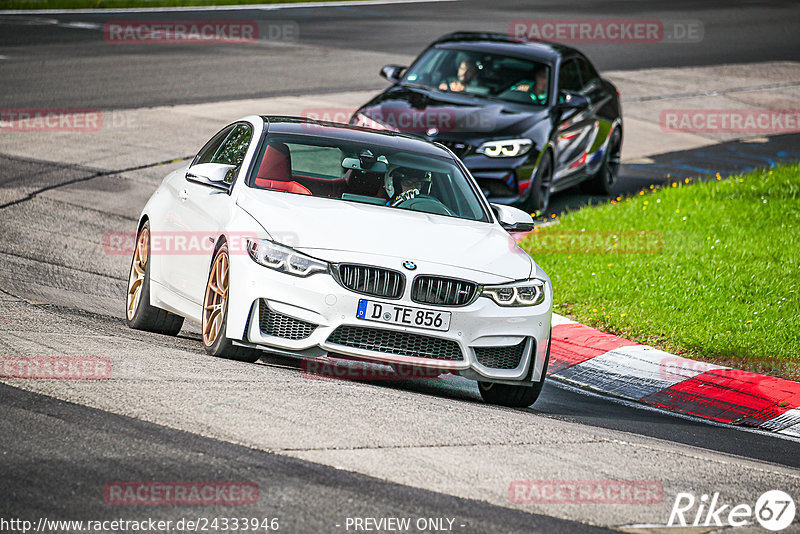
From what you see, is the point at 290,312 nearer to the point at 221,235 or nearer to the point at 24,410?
the point at 221,235

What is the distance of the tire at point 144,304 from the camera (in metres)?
8.38

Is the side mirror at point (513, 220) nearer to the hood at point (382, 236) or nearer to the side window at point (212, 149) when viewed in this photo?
the hood at point (382, 236)

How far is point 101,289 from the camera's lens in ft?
32.7

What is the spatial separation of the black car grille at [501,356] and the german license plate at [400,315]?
0.34 meters

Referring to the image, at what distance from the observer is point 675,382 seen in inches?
348

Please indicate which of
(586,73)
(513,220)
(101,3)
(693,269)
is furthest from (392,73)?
(101,3)

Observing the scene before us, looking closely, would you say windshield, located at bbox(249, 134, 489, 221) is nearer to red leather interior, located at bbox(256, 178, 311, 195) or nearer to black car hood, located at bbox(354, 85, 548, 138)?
red leather interior, located at bbox(256, 178, 311, 195)

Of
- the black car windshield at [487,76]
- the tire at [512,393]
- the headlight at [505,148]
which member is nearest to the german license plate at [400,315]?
the tire at [512,393]

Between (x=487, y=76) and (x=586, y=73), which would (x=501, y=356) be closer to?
(x=487, y=76)

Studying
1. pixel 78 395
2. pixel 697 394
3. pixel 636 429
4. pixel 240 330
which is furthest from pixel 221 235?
pixel 697 394

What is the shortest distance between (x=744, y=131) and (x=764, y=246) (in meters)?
10.1

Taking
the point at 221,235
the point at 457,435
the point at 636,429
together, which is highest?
the point at 221,235

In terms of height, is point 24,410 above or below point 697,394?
above

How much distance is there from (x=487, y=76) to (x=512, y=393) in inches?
295
